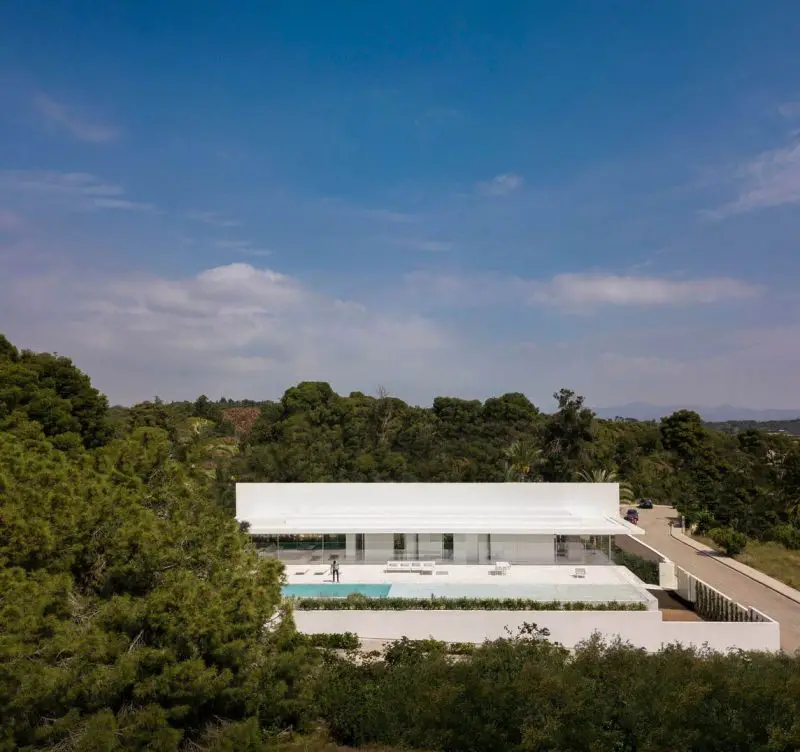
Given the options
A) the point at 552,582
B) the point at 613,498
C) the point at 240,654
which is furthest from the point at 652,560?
the point at 240,654

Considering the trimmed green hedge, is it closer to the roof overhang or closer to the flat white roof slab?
the roof overhang

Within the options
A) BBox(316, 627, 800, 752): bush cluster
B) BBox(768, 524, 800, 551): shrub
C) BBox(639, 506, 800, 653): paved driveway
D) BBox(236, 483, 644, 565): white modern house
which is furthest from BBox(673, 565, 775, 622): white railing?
BBox(768, 524, 800, 551): shrub

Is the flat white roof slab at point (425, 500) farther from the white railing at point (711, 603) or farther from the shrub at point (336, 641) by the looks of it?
the shrub at point (336, 641)

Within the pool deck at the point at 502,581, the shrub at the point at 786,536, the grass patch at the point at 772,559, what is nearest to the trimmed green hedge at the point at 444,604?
the pool deck at the point at 502,581

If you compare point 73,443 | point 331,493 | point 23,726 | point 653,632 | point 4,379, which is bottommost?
point 653,632

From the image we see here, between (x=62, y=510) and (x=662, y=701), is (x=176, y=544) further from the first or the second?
(x=662, y=701)

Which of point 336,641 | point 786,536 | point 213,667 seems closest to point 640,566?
point 336,641
